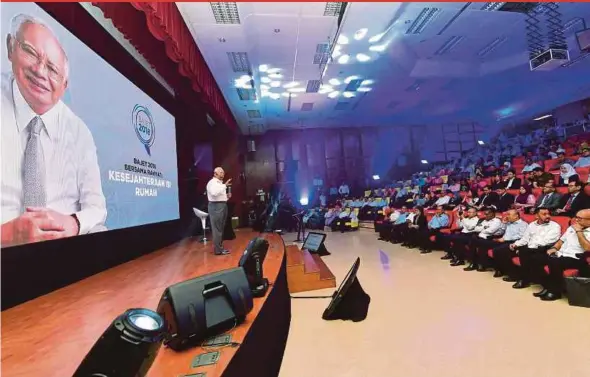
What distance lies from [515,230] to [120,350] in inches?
187

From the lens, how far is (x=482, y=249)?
452cm

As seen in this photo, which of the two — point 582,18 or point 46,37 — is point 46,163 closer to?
point 46,37

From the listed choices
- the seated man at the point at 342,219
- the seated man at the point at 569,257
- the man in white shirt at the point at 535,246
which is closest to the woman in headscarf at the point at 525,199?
the man in white shirt at the point at 535,246

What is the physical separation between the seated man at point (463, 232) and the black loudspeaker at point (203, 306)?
439 cm

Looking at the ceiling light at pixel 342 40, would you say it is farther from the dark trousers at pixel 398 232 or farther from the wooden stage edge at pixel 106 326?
the dark trousers at pixel 398 232

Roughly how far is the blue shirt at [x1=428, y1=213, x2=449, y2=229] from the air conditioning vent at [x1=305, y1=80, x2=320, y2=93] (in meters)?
4.20

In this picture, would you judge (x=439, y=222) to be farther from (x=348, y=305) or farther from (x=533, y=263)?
(x=348, y=305)

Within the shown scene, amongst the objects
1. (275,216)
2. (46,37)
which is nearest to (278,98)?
(275,216)

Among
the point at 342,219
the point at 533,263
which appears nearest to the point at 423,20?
the point at 533,263

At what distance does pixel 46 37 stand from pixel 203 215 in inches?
170

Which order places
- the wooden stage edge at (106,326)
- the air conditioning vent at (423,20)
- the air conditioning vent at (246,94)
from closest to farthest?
the wooden stage edge at (106,326) < the air conditioning vent at (423,20) < the air conditioning vent at (246,94)

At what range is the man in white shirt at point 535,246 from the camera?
11.3ft

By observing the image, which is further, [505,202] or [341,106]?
[341,106]

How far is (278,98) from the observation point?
8.90 metres
